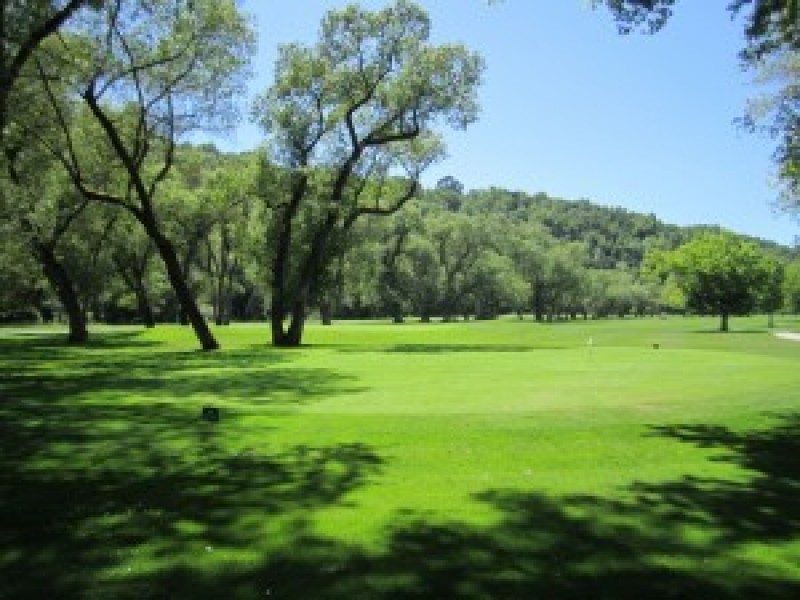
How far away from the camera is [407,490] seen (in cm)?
1058

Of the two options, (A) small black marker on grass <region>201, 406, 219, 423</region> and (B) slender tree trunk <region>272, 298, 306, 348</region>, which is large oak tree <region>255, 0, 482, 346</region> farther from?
(A) small black marker on grass <region>201, 406, 219, 423</region>

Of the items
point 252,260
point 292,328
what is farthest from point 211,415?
point 252,260

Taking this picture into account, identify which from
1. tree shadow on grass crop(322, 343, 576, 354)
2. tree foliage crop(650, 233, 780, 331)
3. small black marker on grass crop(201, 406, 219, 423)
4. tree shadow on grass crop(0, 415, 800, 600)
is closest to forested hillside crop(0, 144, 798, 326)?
tree foliage crop(650, 233, 780, 331)

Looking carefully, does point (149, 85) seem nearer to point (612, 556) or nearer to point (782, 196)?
point (782, 196)

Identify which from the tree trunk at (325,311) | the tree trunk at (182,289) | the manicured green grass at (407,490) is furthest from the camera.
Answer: the tree trunk at (325,311)

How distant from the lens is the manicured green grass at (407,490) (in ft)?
24.9

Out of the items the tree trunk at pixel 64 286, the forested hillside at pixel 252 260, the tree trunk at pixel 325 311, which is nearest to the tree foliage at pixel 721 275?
the forested hillside at pixel 252 260

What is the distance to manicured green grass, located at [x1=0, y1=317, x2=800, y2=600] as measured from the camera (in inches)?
299

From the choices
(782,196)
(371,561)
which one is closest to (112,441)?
(371,561)

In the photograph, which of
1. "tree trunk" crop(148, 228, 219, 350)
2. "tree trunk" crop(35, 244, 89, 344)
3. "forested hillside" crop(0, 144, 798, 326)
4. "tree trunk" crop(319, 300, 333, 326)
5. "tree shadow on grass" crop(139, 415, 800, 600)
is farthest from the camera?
"tree trunk" crop(319, 300, 333, 326)

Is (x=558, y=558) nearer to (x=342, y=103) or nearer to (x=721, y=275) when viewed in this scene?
(x=342, y=103)

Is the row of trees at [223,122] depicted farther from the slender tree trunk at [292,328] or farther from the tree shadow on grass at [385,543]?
the tree shadow on grass at [385,543]

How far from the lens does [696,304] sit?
89438 mm

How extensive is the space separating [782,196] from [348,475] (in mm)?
40833
